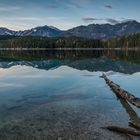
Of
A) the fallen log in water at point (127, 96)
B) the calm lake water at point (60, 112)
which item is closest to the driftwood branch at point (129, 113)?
the fallen log in water at point (127, 96)

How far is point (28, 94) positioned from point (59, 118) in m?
13.5

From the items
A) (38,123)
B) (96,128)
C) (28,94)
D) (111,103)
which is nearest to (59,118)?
(38,123)

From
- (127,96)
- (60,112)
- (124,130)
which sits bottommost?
(60,112)

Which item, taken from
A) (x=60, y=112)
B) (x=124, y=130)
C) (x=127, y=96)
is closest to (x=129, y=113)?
(x=127, y=96)

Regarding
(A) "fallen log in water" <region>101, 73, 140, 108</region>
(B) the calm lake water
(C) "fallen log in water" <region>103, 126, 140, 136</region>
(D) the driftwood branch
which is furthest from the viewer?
(A) "fallen log in water" <region>101, 73, 140, 108</region>

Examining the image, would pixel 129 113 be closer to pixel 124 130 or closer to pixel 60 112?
pixel 60 112

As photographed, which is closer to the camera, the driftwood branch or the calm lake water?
the driftwood branch

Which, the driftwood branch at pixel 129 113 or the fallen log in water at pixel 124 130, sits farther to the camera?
the driftwood branch at pixel 129 113

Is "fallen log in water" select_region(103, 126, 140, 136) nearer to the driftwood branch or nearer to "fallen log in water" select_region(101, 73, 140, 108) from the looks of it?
the driftwood branch

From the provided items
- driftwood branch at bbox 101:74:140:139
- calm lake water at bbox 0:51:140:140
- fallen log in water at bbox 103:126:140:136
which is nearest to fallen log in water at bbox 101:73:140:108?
driftwood branch at bbox 101:74:140:139

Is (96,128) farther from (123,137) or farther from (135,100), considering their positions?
(135,100)

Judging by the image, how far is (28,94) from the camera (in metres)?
42.0

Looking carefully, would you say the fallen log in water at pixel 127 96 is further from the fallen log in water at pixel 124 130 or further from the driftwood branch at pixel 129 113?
the fallen log in water at pixel 124 130

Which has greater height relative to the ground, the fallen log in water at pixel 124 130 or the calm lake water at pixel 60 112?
the fallen log in water at pixel 124 130
